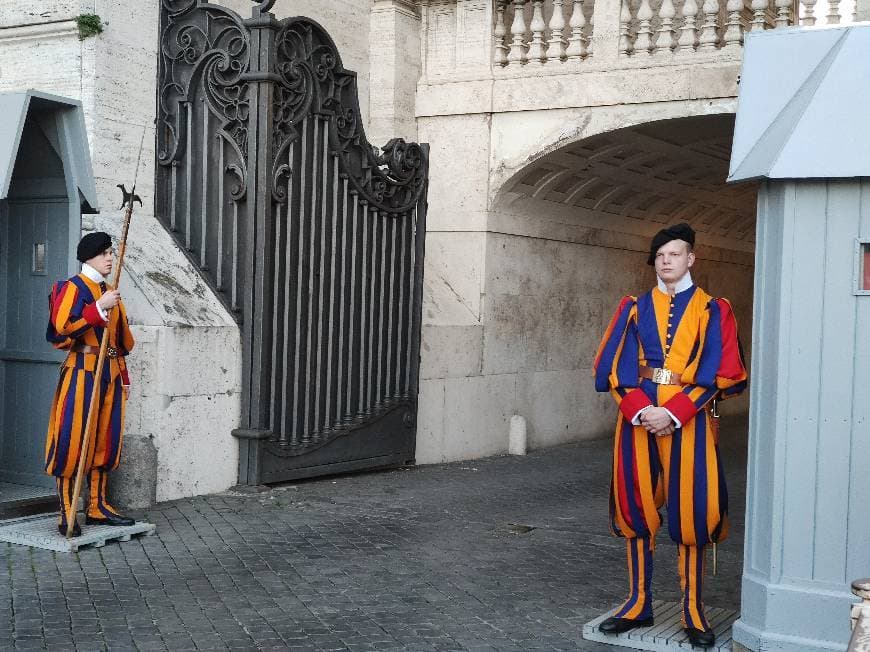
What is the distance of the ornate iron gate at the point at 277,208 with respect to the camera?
328 inches

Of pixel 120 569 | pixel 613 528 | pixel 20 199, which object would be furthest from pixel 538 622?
pixel 20 199

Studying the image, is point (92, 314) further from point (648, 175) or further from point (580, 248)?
point (648, 175)

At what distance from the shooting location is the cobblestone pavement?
4977 mm

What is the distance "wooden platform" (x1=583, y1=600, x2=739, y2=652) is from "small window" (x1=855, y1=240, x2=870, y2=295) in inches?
61.3

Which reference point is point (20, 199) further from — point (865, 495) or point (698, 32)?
point (698, 32)

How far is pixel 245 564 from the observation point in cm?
616

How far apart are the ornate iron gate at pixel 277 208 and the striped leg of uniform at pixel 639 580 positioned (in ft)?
12.5

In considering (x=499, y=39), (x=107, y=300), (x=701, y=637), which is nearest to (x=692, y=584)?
(x=701, y=637)

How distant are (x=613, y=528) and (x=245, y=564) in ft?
6.84

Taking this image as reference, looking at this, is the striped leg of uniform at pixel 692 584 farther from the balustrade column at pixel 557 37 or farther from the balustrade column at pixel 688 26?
the balustrade column at pixel 557 37

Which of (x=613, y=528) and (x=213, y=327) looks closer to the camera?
(x=613, y=528)

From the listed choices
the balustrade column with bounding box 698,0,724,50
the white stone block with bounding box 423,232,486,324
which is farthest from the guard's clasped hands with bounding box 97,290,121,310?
the balustrade column with bounding box 698,0,724,50

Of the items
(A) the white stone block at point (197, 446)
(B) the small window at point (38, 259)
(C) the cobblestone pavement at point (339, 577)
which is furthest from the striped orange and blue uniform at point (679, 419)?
(B) the small window at point (38, 259)

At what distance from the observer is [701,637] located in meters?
4.86
